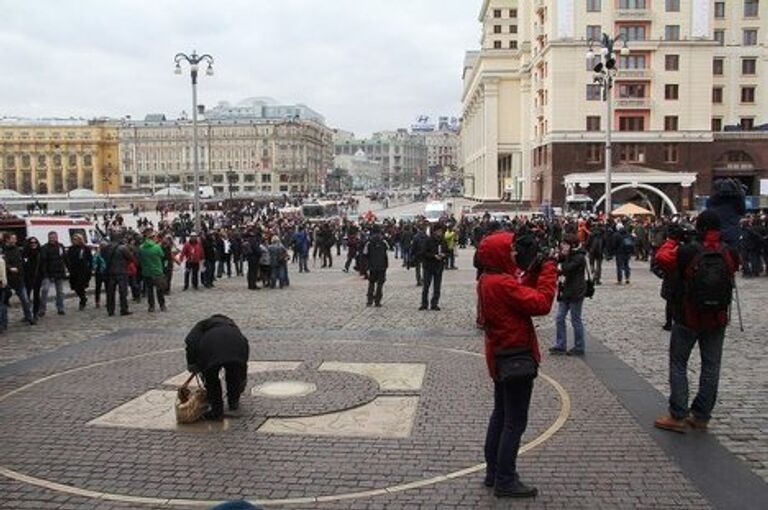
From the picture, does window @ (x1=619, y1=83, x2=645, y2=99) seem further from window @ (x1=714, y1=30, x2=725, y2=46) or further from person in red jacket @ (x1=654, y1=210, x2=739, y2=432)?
person in red jacket @ (x1=654, y1=210, x2=739, y2=432)

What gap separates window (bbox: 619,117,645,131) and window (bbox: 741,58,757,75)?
78.1 ft

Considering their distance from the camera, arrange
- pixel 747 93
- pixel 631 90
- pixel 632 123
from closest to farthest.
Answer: pixel 631 90 → pixel 632 123 → pixel 747 93

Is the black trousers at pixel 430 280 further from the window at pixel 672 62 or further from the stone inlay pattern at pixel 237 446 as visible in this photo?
the window at pixel 672 62

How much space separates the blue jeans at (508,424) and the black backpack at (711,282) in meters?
2.30

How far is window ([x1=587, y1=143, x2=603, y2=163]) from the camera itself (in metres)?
64.2

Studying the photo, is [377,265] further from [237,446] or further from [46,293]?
[237,446]

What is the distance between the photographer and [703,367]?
25.0 ft

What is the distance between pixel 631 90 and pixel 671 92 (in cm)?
331

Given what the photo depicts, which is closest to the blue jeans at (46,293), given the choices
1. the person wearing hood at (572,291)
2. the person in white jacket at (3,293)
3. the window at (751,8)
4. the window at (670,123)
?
the person in white jacket at (3,293)

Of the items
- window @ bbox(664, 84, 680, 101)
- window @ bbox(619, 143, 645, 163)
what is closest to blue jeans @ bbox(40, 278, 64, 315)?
window @ bbox(619, 143, 645, 163)

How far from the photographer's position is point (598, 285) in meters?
22.2

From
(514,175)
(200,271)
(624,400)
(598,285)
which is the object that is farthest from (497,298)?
(514,175)

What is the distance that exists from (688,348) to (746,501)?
198cm

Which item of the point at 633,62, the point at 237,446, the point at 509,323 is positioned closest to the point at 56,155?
the point at 633,62
